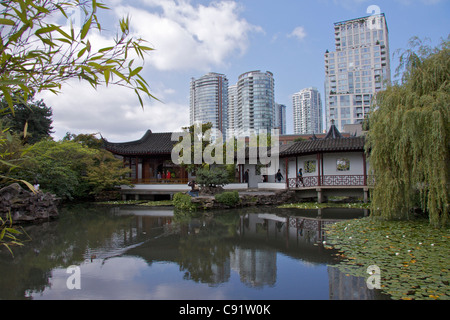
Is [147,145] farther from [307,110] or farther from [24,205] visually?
[307,110]

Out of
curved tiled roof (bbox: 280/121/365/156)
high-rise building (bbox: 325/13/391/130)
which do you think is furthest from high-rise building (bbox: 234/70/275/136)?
curved tiled roof (bbox: 280/121/365/156)

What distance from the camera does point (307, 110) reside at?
76.5 m

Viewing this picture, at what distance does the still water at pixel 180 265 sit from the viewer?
345 centimetres

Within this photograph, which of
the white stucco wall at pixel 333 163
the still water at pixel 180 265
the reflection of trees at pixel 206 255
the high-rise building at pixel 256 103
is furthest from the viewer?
the high-rise building at pixel 256 103

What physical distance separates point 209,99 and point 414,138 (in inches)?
1757

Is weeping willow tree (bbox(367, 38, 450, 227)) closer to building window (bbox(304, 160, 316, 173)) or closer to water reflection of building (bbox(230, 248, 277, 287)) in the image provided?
water reflection of building (bbox(230, 248, 277, 287))

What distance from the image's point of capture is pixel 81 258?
198 inches

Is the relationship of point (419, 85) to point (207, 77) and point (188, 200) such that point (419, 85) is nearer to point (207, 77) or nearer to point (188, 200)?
point (188, 200)

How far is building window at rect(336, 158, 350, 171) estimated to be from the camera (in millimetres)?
13920

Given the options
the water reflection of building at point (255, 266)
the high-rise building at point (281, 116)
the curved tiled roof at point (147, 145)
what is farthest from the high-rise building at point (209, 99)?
the water reflection of building at point (255, 266)

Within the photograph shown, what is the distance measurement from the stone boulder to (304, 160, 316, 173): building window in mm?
12178

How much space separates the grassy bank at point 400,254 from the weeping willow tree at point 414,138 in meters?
0.65

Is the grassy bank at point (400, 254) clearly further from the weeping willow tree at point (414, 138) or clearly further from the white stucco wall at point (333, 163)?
the white stucco wall at point (333, 163)

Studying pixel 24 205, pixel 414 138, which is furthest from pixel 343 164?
pixel 24 205
